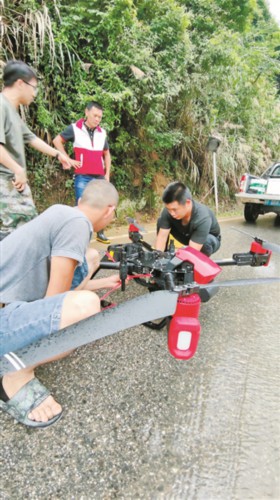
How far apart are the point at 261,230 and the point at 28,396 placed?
5649 millimetres

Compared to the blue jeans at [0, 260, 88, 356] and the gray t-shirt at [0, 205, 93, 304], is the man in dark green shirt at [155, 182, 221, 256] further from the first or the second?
the blue jeans at [0, 260, 88, 356]

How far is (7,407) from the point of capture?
138 cm

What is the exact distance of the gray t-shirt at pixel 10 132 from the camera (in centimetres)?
209

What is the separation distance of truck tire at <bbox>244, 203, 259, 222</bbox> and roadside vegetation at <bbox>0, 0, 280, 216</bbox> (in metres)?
1.55

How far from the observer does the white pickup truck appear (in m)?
5.96

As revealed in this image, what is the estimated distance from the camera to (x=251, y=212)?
21.9 ft

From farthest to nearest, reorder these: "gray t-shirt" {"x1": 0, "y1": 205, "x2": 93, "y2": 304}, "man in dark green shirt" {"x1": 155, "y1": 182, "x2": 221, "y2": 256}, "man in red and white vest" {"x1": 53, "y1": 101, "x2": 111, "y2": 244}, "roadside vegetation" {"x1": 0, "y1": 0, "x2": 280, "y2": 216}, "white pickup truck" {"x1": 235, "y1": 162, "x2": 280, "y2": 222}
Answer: "white pickup truck" {"x1": 235, "y1": 162, "x2": 280, "y2": 222}, "roadside vegetation" {"x1": 0, "y1": 0, "x2": 280, "y2": 216}, "man in red and white vest" {"x1": 53, "y1": 101, "x2": 111, "y2": 244}, "man in dark green shirt" {"x1": 155, "y1": 182, "x2": 221, "y2": 256}, "gray t-shirt" {"x1": 0, "y1": 205, "x2": 93, "y2": 304}

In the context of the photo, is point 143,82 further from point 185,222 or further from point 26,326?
point 26,326

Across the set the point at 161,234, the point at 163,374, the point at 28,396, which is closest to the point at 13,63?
the point at 161,234

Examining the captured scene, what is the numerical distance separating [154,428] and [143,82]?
5.25 m

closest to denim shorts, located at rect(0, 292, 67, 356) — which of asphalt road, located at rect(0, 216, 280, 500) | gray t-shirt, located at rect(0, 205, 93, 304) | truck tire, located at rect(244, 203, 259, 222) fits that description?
gray t-shirt, located at rect(0, 205, 93, 304)

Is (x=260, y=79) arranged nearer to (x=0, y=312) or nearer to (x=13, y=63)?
(x=13, y=63)

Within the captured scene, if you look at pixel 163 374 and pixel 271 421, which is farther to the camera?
pixel 163 374

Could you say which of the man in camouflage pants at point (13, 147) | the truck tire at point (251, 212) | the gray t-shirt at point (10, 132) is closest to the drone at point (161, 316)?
the man in camouflage pants at point (13, 147)
